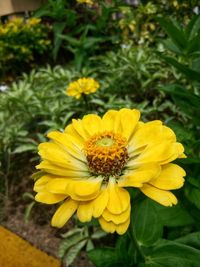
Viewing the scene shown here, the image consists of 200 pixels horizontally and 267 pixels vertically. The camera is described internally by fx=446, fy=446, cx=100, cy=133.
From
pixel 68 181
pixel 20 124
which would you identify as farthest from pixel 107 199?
pixel 20 124

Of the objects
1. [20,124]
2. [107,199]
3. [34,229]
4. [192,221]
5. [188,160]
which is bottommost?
[34,229]

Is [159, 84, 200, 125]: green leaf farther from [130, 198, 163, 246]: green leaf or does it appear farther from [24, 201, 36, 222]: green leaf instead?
[24, 201, 36, 222]: green leaf

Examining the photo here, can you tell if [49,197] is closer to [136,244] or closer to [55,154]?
[55,154]

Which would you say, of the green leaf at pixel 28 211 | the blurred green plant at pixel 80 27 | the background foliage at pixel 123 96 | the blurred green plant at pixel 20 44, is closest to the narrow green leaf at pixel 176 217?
the background foliage at pixel 123 96

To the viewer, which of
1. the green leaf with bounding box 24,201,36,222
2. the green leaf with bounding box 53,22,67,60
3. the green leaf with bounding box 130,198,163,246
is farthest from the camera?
the green leaf with bounding box 53,22,67,60

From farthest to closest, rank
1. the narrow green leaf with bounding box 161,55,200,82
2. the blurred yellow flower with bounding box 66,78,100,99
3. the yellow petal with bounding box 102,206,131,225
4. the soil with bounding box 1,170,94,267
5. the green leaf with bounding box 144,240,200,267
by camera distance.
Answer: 1. the blurred yellow flower with bounding box 66,78,100,99
2. the soil with bounding box 1,170,94,267
3. the narrow green leaf with bounding box 161,55,200,82
4. the green leaf with bounding box 144,240,200,267
5. the yellow petal with bounding box 102,206,131,225

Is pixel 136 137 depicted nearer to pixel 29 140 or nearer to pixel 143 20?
pixel 29 140

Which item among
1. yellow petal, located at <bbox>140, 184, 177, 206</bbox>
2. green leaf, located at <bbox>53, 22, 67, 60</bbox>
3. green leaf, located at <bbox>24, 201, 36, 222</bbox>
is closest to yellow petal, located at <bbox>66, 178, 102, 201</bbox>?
yellow petal, located at <bbox>140, 184, 177, 206</bbox>
